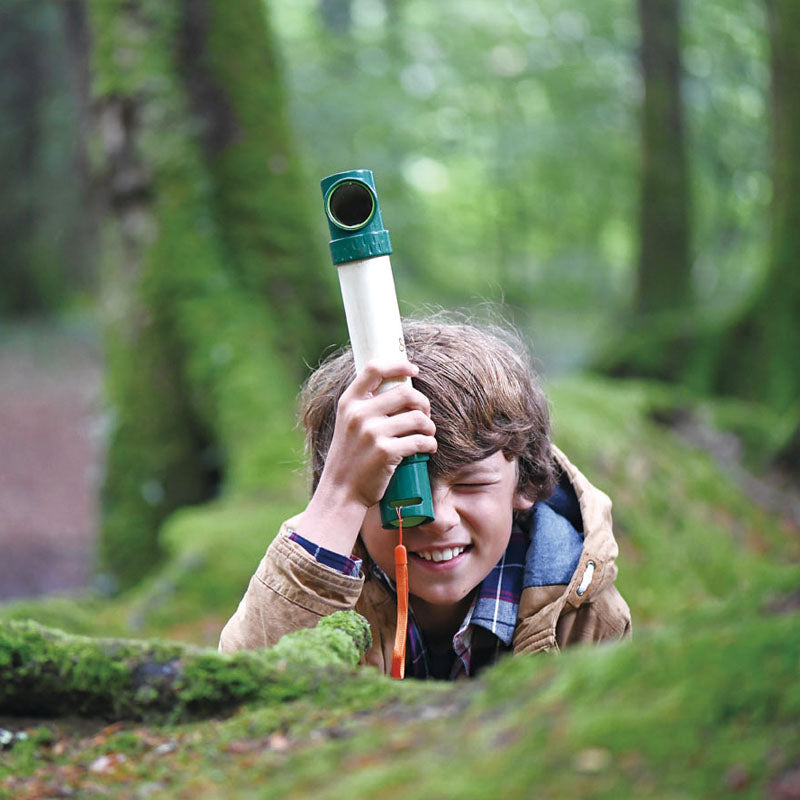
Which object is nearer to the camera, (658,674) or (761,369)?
(658,674)

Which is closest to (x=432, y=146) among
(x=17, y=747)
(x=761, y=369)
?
(x=761, y=369)

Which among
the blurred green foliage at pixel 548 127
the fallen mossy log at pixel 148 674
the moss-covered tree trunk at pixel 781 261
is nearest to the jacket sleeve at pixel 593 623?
the fallen mossy log at pixel 148 674

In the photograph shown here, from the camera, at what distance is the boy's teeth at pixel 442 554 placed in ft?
8.75

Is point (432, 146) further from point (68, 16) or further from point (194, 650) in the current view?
point (194, 650)

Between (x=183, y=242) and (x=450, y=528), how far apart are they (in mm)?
4761

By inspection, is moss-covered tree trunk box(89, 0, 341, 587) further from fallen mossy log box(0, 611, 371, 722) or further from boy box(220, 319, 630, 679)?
fallen mossy log box(0, 611, 371, 722)

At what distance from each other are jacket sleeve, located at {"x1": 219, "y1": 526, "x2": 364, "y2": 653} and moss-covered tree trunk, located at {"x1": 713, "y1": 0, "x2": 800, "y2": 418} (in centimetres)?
749

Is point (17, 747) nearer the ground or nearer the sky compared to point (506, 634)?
nearer the sky

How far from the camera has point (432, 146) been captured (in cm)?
1630

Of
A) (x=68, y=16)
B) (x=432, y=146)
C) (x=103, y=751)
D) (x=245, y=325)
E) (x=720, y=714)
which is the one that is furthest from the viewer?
(x=432, y=146)

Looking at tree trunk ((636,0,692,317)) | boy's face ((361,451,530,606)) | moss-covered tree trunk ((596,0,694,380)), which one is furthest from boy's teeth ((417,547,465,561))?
tree trunk ((636,0,692,317))

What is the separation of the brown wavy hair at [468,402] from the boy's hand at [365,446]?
8.9 inches

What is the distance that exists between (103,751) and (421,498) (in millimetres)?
1033

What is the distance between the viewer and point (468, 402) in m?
2.81
